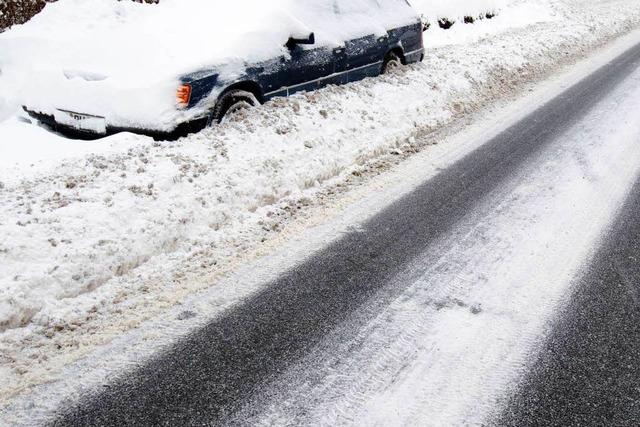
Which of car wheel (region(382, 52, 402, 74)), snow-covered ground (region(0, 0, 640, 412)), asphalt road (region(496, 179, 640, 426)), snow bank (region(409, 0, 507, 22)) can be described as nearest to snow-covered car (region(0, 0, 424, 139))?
snow-covered ground (region(0, 0, 640, 412))

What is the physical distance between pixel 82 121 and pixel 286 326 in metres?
3.95

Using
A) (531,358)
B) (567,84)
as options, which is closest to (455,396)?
(531,358)

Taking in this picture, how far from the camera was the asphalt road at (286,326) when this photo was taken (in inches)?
99.0

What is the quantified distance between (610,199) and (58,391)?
5.03 metres

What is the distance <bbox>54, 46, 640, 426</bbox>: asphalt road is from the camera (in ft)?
8.25

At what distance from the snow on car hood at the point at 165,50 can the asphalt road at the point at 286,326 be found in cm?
269

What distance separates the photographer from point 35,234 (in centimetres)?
367

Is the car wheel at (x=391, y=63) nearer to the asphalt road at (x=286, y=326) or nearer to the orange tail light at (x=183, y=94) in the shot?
the asphalt road at (x=286, y=326)

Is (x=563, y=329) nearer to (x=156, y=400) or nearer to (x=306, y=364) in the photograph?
(x=306, y=364)

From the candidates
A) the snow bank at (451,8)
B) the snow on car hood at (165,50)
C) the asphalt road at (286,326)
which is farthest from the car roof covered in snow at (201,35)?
the snow bank at (451,8)

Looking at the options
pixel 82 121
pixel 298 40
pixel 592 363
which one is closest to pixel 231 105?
pixel 298 40

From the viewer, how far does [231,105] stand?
604 cm

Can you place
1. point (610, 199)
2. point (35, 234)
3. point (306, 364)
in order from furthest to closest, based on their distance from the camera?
point (610, 199)
point (35, 234)
point (306, 364)

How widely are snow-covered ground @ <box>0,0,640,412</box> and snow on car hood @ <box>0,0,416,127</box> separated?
0.46 m
